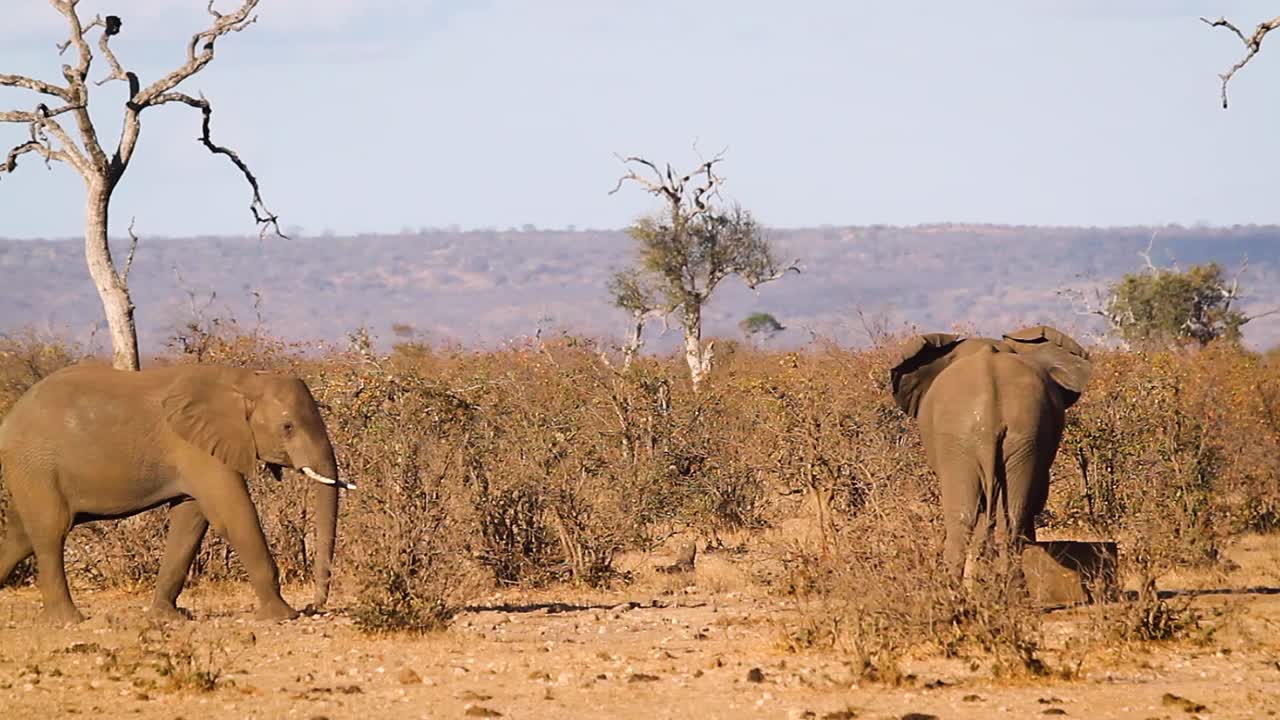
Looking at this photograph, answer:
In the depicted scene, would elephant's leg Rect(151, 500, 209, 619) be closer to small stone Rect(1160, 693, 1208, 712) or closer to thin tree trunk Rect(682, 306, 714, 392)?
small stone Rect(1160, 693, 1208, 712)

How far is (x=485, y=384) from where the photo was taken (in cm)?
2020

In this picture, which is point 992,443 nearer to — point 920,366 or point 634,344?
point 920,366

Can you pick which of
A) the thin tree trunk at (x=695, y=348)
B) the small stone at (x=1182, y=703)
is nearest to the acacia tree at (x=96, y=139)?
the small stone at (x=1182, y=703)

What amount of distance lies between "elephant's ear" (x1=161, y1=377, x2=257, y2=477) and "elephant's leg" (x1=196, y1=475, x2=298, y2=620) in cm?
22

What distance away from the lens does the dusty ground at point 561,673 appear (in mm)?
10594

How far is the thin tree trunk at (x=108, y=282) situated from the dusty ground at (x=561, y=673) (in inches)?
146

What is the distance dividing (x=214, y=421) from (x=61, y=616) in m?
1.93

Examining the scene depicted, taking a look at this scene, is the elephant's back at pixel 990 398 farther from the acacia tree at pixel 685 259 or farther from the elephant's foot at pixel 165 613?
the acacia tree at pixel 685 259

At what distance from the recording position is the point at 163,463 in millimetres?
14523

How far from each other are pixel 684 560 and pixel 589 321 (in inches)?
6487

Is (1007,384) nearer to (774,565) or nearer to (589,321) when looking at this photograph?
(774,565)

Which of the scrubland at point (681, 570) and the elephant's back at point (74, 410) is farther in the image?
the elephant's back at point (74, 410)

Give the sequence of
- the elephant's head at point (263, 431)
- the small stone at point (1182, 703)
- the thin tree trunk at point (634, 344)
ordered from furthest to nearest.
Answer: the thin tree trunk at point (634, 344), the elephant's head at point (263, 431), the small stone at point (1182, 703)

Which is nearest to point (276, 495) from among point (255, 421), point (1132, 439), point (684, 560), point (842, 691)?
point (255, 421)
